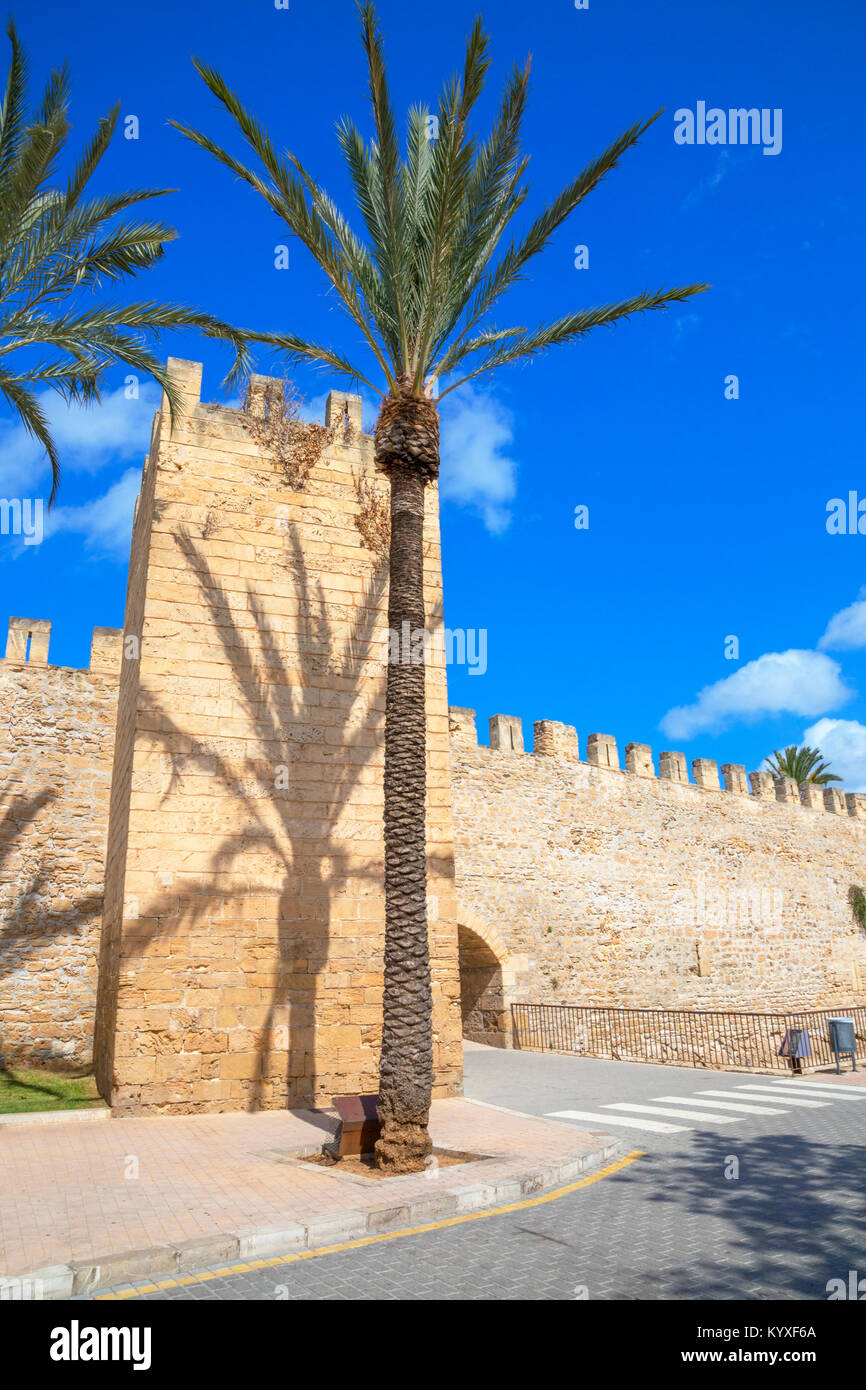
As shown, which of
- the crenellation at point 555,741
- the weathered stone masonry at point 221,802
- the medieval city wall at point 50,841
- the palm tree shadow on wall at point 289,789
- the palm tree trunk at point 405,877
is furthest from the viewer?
the crenellation at point 555,741

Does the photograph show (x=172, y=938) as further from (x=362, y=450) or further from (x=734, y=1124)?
(x=362, y=450)

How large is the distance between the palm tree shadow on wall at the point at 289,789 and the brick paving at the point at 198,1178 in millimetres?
1087

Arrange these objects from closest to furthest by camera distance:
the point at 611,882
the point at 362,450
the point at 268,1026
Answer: the point at 268,1026 < the point at 362,450 < the point at 611,882

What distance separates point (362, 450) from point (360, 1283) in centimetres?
993

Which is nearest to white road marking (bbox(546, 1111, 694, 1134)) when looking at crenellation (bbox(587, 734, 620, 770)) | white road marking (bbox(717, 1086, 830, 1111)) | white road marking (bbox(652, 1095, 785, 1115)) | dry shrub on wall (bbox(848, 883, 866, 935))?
white road marking (bbox(652, 1095, 785, 1115))

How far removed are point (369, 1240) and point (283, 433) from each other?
30.2 ft

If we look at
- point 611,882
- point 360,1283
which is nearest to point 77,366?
point 360,1283

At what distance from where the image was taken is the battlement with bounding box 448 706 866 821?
64.4 feet

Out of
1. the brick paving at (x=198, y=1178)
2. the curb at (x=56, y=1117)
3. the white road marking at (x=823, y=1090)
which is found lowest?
the white road marking at (x=823, y=1090)

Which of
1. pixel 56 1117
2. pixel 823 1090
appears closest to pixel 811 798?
pixel 823 1090

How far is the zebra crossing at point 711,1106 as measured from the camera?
29.1ft

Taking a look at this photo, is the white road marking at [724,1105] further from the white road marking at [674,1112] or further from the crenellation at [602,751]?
the crenellation at [602,751]

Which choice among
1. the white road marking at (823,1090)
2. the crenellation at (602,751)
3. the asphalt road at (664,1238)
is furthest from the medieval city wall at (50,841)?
the crenellation at (602,751)
